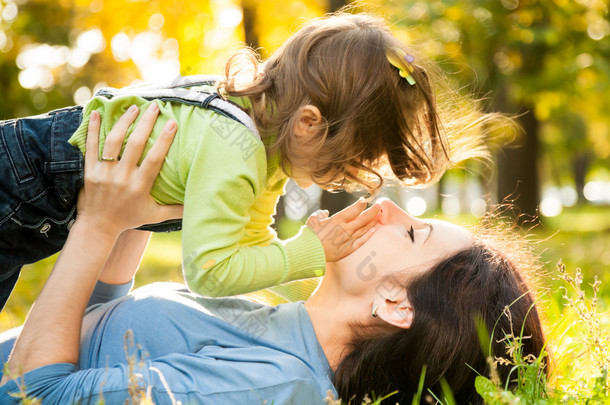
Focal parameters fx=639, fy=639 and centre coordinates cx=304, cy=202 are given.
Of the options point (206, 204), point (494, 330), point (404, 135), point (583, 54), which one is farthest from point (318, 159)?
point (583, 54)

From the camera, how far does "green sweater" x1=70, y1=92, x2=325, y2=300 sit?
221cm

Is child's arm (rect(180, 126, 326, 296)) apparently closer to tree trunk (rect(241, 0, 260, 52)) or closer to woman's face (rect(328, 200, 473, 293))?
woman's face (rect(328, 200, 473, 293))

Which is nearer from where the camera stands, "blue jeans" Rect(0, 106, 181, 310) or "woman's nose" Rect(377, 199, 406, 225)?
"blue jeans" Rect(0, 106, 181, 310)

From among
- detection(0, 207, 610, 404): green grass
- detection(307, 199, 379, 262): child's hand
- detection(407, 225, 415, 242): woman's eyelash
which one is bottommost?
detection(0, 207, 610, 404): green grass

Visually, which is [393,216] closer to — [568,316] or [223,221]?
[223,221]

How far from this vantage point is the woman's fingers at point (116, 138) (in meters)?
2.37

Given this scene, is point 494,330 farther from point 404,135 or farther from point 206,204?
point 206,204

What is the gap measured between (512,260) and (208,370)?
133 centimetres

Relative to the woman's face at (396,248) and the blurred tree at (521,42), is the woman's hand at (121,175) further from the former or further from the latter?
the blurred tree at (521,42)

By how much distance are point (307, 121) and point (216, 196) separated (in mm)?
593

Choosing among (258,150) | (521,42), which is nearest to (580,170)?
(521,42)

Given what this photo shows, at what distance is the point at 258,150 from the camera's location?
2334 millimetres

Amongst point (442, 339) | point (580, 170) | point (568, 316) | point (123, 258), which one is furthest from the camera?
point (580, 170)

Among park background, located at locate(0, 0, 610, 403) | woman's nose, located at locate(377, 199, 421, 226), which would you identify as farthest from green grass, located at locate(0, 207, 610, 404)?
woman's nose, located at locate(377, 199, 421, 226)
